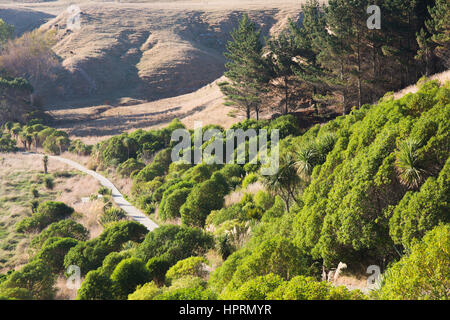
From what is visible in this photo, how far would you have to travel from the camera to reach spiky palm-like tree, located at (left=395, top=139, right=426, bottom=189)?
1155cm

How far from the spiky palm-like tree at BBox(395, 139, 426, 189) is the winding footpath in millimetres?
16181

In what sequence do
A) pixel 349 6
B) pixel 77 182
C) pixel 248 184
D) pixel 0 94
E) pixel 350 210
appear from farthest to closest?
pixel 0 94
pixel 77 182
pixel 349 6
pixel 248 184
pixel 350 210

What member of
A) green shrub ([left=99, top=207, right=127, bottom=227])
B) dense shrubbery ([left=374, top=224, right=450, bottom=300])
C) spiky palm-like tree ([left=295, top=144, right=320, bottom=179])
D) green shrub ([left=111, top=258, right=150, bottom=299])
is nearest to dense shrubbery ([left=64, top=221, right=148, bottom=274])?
green shrub ([left=111, top=258, right=150, bottom=299])

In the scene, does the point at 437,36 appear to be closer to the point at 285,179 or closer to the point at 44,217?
the point at 285,179

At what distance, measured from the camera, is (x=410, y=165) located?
1166cm

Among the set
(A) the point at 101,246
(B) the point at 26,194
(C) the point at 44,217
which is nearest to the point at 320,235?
(A) the point at 101,246

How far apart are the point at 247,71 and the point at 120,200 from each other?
20.2m

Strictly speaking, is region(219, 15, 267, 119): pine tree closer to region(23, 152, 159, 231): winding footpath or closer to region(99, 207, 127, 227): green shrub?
region(23, 152, 159, 231): winding footpath

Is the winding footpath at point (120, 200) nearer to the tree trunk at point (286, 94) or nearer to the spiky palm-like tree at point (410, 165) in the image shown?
the spiky palm-like tree at point (410, 165)

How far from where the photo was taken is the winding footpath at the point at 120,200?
90.1 feet

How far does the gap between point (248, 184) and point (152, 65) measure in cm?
9016

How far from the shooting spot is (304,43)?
133ft

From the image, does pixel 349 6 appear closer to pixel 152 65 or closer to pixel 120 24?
pixel 152 65
